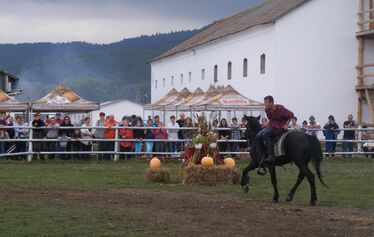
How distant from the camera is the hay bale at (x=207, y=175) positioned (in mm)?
19281

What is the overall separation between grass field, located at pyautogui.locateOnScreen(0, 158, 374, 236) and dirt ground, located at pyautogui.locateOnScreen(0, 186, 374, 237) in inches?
13.2

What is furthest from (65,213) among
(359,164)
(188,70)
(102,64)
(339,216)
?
(102,64)

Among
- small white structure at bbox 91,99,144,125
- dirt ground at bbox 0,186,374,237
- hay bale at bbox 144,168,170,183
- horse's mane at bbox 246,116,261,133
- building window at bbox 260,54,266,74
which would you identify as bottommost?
dirt ground at bbox 0,186,374,237

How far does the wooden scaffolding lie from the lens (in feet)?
144

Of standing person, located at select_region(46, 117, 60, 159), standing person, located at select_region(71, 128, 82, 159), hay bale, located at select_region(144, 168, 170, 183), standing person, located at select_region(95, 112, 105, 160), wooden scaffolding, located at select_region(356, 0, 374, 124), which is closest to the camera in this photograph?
hay bale, located at select_region(144, 168, 170, 183)

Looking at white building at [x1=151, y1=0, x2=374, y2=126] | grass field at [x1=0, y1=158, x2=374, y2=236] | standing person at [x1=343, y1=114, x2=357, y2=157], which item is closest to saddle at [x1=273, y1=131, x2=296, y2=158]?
grass field at [x1=0, y1=158, x2=374, y2=236]

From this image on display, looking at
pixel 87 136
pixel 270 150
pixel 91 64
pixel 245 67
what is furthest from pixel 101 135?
pixel 91 64

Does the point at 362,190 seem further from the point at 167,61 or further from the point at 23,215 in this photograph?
the point at 167,61

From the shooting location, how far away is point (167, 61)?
70.2 metres

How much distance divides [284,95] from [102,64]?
349 ft

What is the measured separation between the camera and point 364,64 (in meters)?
44.8

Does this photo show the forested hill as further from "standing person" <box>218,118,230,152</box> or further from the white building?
"standing person" <box>218,118,230,152</box>

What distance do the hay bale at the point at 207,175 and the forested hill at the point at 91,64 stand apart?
275 feet

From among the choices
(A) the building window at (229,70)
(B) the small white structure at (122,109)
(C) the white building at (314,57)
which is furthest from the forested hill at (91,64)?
(C) the white building at (314,57)
